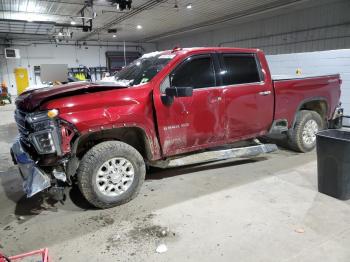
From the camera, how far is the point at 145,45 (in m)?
26.3

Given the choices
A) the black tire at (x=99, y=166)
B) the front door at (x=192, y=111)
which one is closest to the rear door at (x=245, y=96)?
the front door at (x=192, y=111)

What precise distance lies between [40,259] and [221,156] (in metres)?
2.55

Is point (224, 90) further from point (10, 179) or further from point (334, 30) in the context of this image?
point (334, 30)

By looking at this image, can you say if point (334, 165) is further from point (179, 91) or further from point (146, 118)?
point (146, 118)

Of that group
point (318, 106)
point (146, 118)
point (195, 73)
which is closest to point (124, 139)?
point (146, 118)

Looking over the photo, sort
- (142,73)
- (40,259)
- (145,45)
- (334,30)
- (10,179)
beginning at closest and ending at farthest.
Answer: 1. (40,259)
2. (142,73)
3. (10,179)
4. (334,30)
5. (145,45)

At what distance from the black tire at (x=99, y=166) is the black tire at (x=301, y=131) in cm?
298

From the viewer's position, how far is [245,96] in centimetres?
418

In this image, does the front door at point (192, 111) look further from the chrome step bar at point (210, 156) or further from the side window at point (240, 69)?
the side window at point (240, 69)

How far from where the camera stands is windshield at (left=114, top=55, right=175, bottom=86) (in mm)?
3697

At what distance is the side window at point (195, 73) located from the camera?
12.2ft

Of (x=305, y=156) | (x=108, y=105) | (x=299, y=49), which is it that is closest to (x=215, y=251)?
(x=108, y=105)

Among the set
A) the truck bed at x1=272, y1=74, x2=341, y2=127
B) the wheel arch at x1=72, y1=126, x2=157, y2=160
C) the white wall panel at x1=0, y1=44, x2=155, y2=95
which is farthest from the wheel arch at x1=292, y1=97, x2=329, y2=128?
the white wall panel at x1=0, y1=44, x2=155, y2=95

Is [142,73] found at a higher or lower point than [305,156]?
higher
